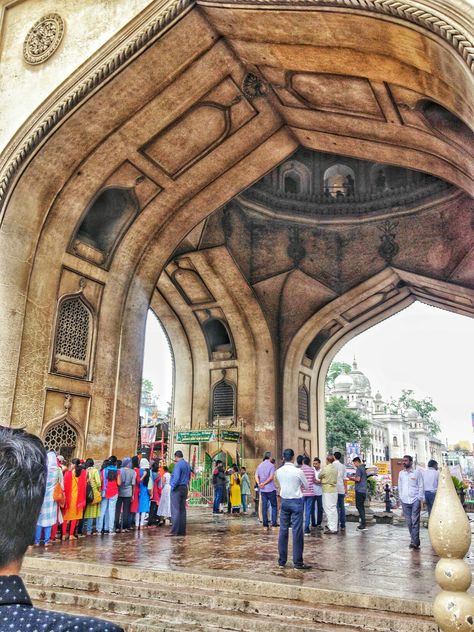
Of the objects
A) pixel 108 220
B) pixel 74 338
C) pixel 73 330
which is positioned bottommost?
pixel 74 338

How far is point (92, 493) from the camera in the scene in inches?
292

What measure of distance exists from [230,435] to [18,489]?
44.2 feet

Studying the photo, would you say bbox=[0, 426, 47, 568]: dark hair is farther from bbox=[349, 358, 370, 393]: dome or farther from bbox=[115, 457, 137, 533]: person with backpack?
bbox=[349, 358, 370, 393]: dome

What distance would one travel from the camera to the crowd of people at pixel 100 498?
6.81m

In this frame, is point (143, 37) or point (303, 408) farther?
point (303, 408)

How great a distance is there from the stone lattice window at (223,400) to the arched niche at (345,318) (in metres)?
1.54

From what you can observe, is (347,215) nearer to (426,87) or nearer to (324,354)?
(324,354)

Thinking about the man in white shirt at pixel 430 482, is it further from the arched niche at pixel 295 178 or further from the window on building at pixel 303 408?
the arched niche at pixel 295 178

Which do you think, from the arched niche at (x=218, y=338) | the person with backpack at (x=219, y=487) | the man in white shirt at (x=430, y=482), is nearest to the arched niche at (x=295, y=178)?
the arched niche at (x=218, y=338)

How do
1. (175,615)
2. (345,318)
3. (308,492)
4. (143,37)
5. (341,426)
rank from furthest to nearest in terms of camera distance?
(341,426) < (345,318) < (308,492) < (143,37) < (175,615)

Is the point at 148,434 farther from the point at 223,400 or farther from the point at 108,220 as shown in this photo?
the point at 108,220

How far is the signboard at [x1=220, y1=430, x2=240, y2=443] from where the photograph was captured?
1416 cm

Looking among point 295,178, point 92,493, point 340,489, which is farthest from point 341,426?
point 92,493

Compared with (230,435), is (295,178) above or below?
above
